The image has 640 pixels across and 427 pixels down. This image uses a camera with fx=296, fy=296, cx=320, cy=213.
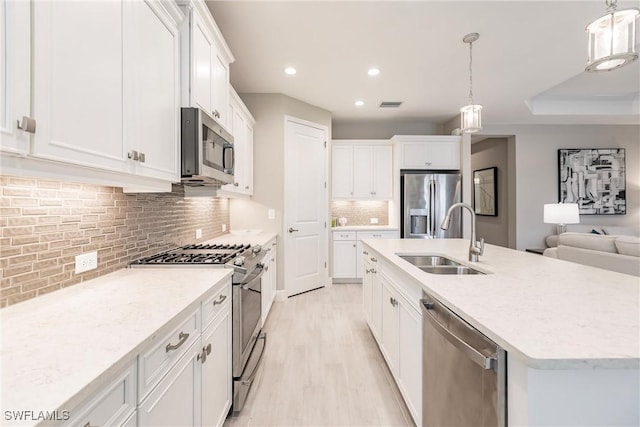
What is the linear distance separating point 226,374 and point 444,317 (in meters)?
1.24

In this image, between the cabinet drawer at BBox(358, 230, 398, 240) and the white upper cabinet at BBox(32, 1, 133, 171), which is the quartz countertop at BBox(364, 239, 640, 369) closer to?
the white upper cabinet at BBox(32, 1, 133, 171)

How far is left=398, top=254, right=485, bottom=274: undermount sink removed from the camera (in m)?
1.96

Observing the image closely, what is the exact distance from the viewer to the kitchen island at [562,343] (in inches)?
30.0

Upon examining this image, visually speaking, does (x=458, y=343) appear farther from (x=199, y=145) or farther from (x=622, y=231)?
(x=622, y=231)

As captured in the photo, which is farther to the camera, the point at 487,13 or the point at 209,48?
the point at 487,13

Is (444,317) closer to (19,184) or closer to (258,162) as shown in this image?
(19,184)

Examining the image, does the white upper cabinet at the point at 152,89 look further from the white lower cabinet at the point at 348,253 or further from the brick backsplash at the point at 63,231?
the white lower cabinet at the point at 348,253

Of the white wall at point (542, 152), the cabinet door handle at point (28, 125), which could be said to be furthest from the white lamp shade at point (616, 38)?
the white wall at point (542, 152)

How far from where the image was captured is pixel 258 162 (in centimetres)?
413

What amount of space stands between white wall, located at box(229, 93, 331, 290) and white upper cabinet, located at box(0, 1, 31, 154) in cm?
329

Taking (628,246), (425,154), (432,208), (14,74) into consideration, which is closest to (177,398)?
(14,74)

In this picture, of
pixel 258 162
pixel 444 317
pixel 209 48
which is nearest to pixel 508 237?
pixel 258 162

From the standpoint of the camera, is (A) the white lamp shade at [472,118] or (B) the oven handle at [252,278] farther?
(A) the white lamp shade at [472,118]

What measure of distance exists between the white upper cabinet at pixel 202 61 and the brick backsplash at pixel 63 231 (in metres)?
0.72
